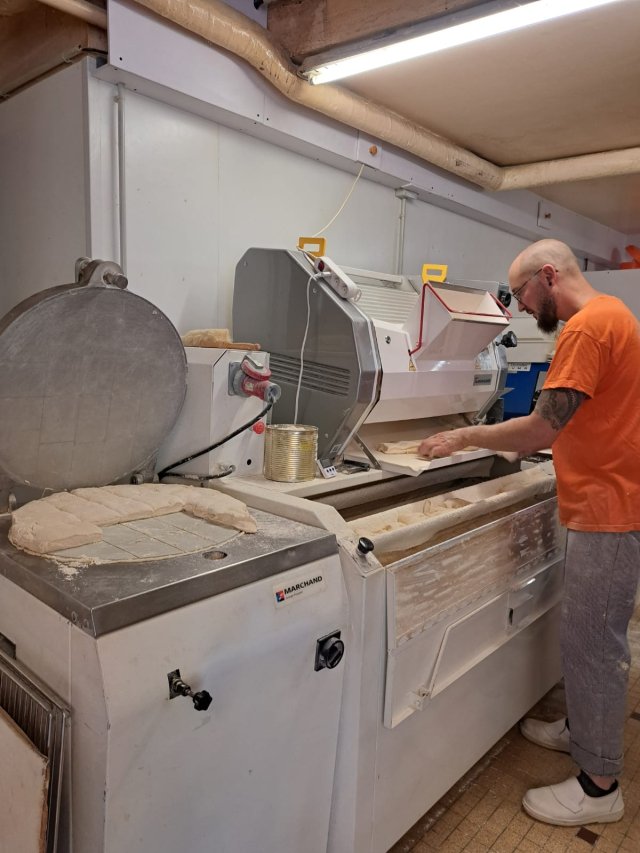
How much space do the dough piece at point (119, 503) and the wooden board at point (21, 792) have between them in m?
0.45

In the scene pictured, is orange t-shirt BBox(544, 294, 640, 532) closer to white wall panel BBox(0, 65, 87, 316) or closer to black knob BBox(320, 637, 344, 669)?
black knob BBox(320, 637, 344, 669)

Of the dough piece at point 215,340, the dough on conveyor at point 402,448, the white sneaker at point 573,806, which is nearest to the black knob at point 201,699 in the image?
the dough piece at point 215,340

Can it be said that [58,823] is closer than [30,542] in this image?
Yes

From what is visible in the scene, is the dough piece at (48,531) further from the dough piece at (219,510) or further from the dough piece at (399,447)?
the dough piece at (399,447)

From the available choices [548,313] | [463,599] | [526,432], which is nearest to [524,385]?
[548,313]

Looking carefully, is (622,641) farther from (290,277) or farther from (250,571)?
(290,277)

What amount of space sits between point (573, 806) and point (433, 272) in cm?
188

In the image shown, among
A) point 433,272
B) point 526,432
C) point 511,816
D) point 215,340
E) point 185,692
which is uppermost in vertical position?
point 433,272

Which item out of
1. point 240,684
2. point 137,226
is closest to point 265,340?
point 137,226

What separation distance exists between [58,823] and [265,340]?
1434 mm

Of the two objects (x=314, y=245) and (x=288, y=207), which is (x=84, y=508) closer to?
(x=314, y=245)

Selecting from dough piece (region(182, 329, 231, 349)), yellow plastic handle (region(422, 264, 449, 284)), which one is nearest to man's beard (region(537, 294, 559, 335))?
yellow plastic handle (region(422, 264, 449, 284))

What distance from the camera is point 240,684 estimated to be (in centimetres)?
111

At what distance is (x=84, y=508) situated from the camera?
135cm
